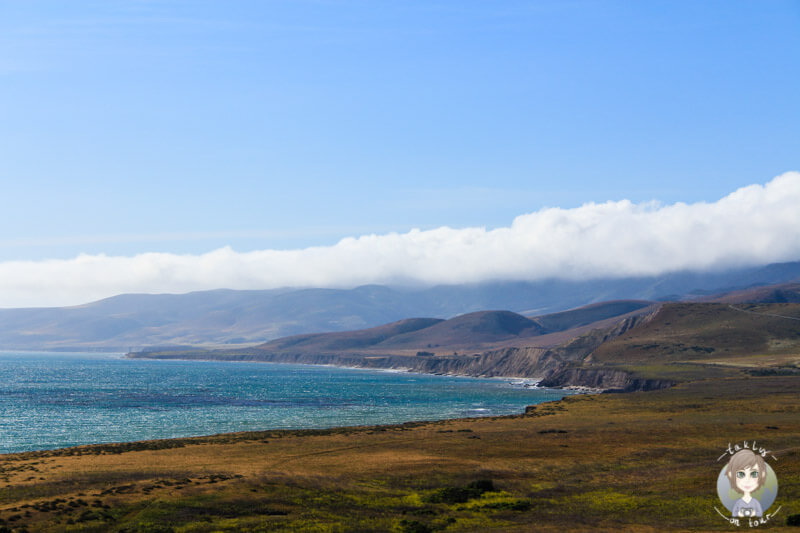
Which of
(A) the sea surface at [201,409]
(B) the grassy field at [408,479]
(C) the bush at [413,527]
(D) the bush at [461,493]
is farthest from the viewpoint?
(A) the sea surface at [201,409]

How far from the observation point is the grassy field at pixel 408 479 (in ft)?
140

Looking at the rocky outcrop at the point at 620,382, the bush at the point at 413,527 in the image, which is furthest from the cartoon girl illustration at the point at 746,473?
the rocky outcrop at the point at 620,382

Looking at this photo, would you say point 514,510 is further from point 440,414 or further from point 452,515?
point 440,414

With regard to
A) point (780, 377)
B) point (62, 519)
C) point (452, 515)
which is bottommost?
point (780, 377)

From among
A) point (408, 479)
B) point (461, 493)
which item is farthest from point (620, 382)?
point (461, 493)

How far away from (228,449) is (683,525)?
4994 centimetres

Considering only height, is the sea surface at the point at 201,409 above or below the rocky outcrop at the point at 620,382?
above

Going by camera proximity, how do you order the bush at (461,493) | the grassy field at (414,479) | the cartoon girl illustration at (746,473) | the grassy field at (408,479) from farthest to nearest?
the bush at (461,493), the grassy field at (408,479), the grassy field at (414,479), the cartoon girl illustration at (746,473)

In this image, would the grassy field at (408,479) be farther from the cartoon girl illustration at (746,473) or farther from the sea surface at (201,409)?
the sea surface at (201,409)

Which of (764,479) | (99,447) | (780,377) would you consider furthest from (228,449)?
(780,377)

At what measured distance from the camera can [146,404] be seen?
145500mm

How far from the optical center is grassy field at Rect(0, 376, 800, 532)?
140 feet

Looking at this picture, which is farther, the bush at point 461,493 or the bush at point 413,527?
the bush at point 461,493

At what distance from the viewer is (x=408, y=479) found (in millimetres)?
57469
